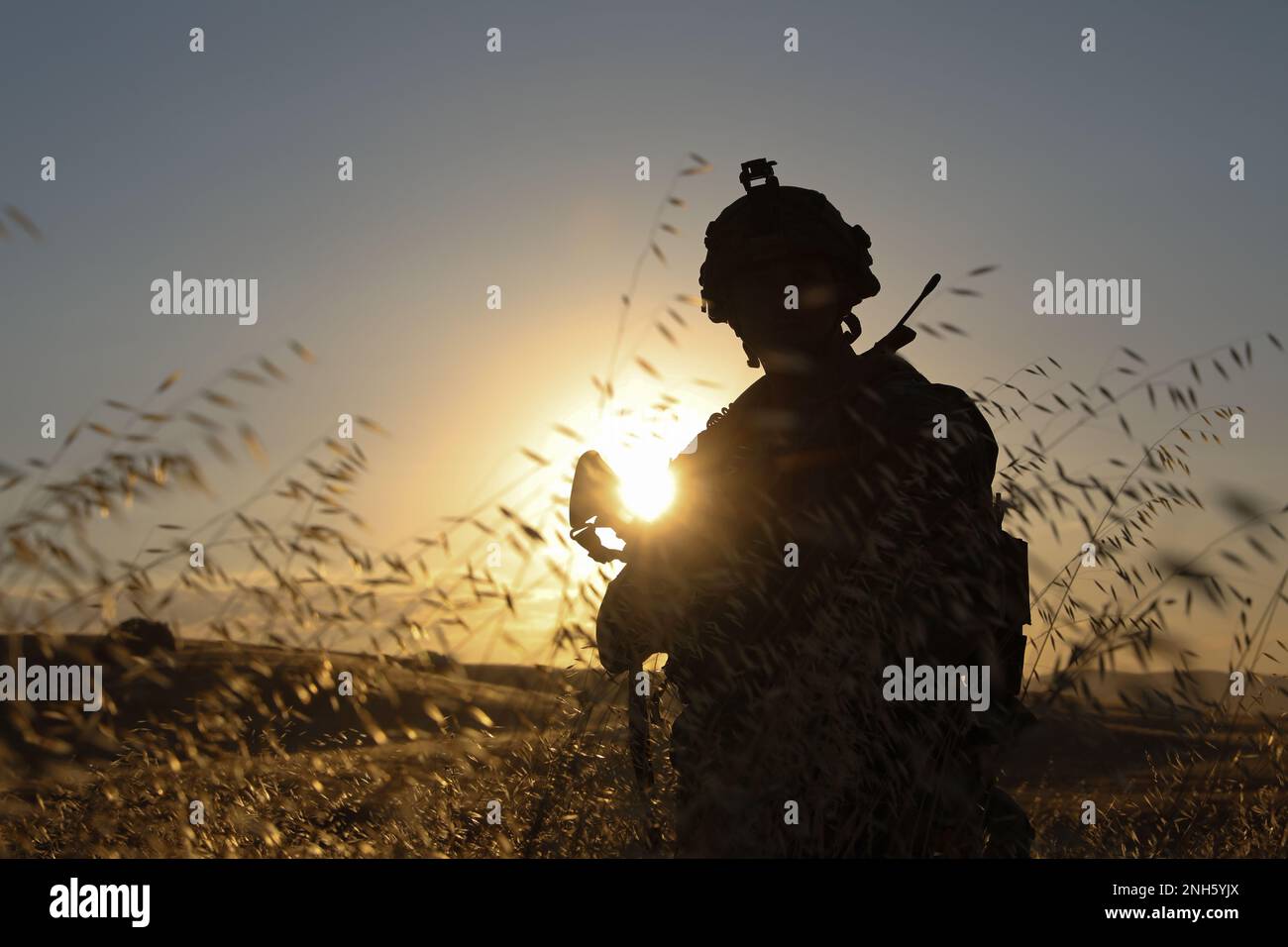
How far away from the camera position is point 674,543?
3543 mm

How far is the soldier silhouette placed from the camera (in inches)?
109

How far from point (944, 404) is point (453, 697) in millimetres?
1820

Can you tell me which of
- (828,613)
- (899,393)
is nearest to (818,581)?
(828,613)

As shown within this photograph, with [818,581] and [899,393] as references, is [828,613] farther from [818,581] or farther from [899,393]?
[899,393]

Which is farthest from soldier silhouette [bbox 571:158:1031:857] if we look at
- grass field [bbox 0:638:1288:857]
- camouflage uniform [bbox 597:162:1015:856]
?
grass field [bbox 0:638:1288:857]

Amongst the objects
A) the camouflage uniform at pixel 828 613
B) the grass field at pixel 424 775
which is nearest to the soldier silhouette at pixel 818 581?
the camouflage uniform at pixel 828 613

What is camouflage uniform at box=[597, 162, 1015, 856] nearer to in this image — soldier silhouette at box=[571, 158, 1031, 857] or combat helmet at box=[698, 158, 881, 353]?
soldier silhouette at box=[571, 158, 1031, 857]

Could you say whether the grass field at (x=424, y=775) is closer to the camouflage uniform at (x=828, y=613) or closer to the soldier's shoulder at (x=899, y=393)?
the camouflage uniform at (x=828, y=613)

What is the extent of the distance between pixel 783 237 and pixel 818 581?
1.23m

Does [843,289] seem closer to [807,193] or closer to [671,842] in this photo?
[807,193]

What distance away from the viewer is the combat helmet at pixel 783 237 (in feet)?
12.1

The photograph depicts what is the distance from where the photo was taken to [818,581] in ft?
10.7
